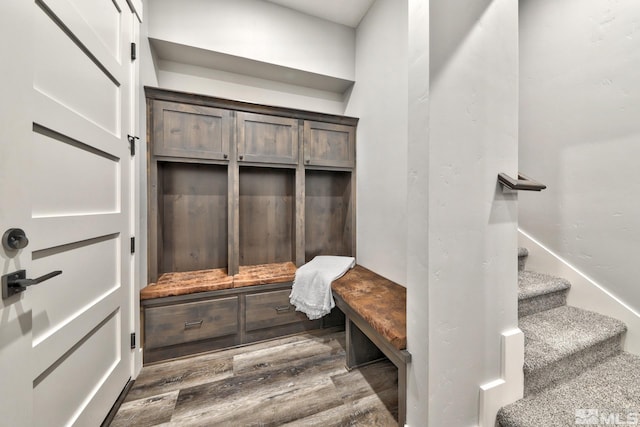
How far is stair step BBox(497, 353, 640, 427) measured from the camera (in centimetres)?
95

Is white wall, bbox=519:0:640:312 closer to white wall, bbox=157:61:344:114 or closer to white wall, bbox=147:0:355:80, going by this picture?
white wall, bbox=147:0:355:80

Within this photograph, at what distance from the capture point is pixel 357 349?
1697 mm

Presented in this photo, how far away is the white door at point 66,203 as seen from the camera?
27.9 inches

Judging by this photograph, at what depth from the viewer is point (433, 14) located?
0.91 m

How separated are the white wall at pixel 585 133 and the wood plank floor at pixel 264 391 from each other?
1.58 metres

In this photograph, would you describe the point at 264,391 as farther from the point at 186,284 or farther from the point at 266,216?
the point at 266,216

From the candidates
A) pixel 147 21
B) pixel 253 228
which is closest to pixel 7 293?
Answer: pixel 253 228

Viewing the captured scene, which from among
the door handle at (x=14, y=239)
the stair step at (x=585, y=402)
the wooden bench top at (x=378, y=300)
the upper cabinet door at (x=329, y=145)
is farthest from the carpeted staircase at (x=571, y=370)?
the door handle at (x=14, y=239)

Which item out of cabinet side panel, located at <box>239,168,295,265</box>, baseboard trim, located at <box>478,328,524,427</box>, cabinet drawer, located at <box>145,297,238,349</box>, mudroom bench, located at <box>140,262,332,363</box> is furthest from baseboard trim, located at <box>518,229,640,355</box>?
cabinet drawer, located at <box>145,297,238,349</box>

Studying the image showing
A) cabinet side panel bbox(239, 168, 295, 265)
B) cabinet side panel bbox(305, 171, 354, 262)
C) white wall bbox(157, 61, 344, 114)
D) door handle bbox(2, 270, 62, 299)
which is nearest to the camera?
door handle bbox(2, 270, 62, 299)

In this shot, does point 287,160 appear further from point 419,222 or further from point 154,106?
point 419,222

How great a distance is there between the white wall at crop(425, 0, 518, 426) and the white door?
1.44 meters

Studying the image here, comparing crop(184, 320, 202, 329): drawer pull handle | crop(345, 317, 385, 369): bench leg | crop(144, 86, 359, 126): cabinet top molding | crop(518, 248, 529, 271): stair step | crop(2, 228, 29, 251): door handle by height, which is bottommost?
crop(345, 317, 385, 369): bench leg

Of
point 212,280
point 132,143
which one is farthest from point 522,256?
point 132,143
